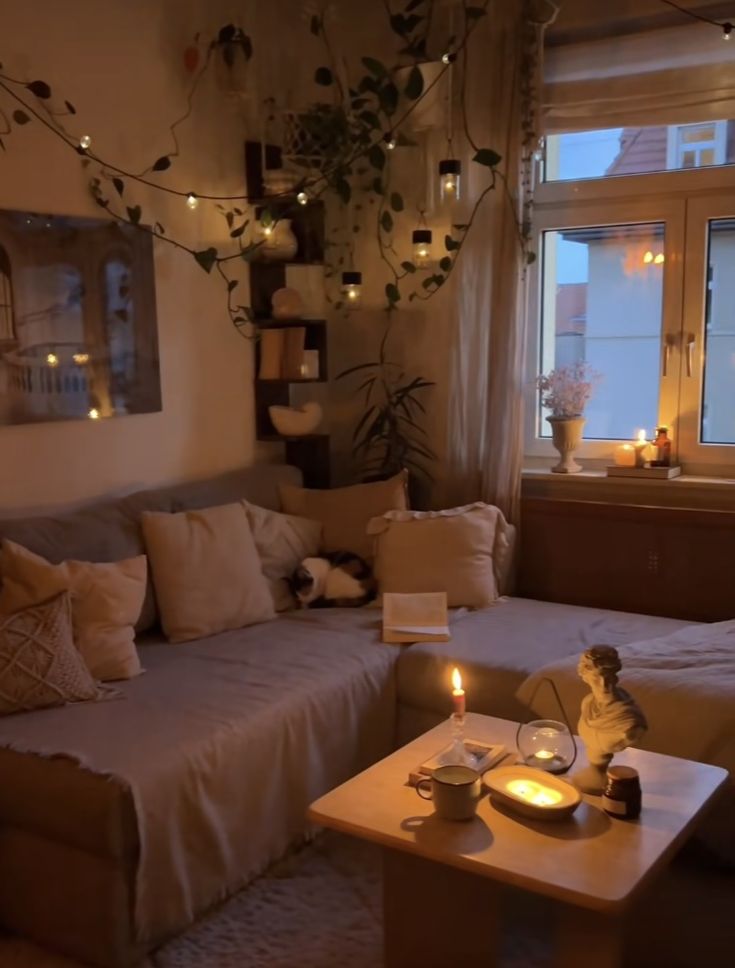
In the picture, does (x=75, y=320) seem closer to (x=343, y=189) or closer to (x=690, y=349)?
(x=343, y=189)

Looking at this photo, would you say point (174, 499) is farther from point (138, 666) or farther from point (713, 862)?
point (713, 862)

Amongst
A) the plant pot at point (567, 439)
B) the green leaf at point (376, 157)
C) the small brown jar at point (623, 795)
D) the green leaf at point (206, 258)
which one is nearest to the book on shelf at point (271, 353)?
the green leaf at point (206, 258)

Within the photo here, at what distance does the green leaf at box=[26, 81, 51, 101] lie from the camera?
2.91 metres

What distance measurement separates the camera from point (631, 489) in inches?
142

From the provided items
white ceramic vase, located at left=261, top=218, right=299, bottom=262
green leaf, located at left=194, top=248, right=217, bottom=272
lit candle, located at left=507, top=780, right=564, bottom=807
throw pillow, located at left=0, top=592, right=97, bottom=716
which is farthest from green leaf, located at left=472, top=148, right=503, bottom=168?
lit candle, located at left=507, top=780, right=564, bottom=807

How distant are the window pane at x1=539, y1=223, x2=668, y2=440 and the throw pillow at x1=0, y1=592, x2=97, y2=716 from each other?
220cm

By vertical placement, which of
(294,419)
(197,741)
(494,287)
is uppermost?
(494,287)

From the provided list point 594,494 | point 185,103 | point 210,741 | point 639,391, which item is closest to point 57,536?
point 210,741

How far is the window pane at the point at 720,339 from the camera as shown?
3514 mm

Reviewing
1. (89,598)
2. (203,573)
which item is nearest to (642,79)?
(203,573)

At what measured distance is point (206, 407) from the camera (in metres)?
3.71

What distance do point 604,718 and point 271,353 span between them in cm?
231

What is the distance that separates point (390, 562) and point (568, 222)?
1480 millimetres

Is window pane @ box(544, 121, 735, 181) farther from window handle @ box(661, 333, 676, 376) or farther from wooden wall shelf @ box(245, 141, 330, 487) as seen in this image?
wooden wall shelf @ box(245, 141, 330, 487)
